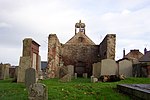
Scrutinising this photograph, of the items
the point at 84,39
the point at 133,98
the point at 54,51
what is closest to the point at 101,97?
the point at 133,98

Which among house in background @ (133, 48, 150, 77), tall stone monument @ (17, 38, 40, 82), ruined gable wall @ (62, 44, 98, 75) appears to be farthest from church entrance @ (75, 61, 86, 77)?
house in background @ (133, 48, 150, 77)

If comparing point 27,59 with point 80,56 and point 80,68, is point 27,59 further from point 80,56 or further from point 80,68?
point 80,56

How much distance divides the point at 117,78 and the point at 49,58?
537 inches

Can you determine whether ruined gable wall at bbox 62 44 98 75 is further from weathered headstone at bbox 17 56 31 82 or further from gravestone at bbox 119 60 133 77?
weathered headstone at bbox 17 56 31 82

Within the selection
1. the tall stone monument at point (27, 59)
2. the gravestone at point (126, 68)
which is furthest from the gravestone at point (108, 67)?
the tall stone monument at point (27, 59)

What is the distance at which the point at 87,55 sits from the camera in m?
39.4

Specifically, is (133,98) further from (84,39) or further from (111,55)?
(84,39)

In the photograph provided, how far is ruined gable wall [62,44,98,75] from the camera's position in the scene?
38.8 meters

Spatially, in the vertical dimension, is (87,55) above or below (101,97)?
above

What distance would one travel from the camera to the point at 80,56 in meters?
39.2

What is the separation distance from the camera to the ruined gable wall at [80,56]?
38.8 metres

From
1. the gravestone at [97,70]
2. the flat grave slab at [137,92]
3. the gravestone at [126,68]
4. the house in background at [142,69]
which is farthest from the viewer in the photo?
the gravestone at [126,68]

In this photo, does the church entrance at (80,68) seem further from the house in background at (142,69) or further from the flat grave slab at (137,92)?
the flat grave slab at (137,92)

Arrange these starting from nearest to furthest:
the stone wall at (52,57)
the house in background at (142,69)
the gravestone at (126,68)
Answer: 1. the house in background at (142,69)
2. the gravestone at (126,68)
3. the stone wall at (52,57)
